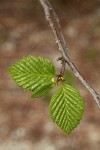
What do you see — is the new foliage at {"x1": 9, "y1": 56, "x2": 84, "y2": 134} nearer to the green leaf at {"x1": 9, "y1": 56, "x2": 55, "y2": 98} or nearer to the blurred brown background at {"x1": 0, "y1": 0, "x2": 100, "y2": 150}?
the green leaf at {"x1": 9, "y1": 56, "x2": 55, "y2": 98}

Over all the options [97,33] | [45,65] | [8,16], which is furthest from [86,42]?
[45,65]

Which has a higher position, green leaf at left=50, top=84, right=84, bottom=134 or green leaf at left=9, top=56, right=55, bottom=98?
green leaf at left=9, top=56, right=55, bottom=98

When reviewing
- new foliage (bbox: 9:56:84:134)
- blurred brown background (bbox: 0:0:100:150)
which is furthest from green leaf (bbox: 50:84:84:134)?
blurred brown background (bbox: 0:0:100:150)

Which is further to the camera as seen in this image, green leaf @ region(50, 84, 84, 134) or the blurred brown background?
the blurred brown background

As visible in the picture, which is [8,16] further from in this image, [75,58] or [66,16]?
[75,58]

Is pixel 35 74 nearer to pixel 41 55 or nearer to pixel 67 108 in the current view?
pixel 67 108

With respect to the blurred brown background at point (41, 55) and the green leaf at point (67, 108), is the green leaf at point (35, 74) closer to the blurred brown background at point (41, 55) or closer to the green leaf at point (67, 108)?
the green leaf at point (67, 108)

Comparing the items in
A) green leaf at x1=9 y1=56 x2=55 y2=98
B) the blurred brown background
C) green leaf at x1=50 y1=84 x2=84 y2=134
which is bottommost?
green leaf at x1=50 y1=84 x2=84 y2=134
